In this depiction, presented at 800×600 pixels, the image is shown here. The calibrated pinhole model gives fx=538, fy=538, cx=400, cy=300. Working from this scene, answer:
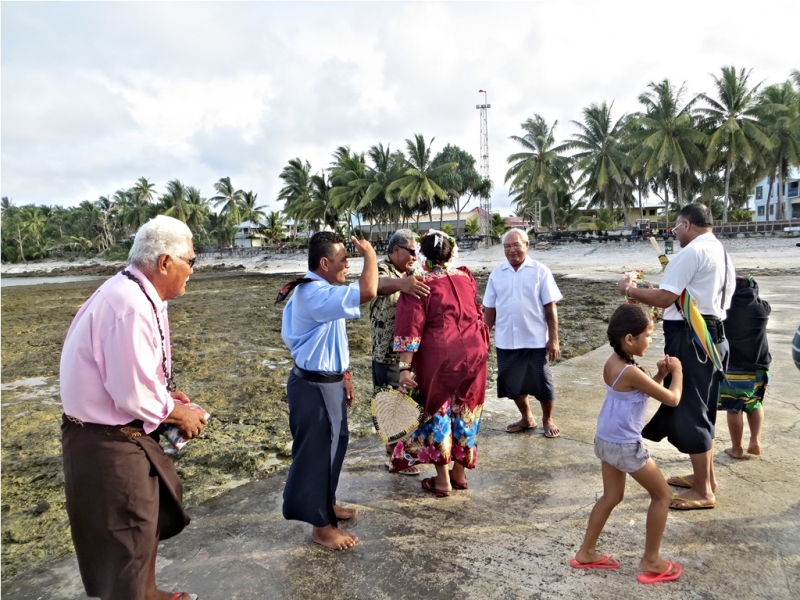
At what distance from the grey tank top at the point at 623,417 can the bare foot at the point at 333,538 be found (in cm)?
132

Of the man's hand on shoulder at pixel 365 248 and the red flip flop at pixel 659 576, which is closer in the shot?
the red flip flop at pixel 659 576

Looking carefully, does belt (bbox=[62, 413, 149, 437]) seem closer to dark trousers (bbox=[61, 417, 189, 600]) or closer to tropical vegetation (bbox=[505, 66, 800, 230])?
dark trousers (bbox=[61, 417, 189, 600])

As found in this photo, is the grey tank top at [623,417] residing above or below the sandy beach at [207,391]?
above

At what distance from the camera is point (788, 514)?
2.78m

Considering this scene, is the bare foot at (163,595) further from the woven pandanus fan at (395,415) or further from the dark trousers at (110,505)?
the woven pandanus fan at (395,415)

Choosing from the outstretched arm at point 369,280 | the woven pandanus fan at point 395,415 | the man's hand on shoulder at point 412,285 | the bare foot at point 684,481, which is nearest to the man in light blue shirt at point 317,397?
the outstretched arm at point 369,280

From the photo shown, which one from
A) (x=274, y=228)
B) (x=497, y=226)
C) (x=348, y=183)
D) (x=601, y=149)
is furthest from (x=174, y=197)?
(x=601, y=149)

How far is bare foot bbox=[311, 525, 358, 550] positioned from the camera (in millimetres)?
2648

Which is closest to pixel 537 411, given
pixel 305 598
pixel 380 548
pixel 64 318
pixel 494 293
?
pixel 494 293

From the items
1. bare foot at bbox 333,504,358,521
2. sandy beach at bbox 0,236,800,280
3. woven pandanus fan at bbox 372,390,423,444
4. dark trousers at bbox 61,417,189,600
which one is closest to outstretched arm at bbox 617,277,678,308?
woven pandanus fan at bbox 372,390,423,444

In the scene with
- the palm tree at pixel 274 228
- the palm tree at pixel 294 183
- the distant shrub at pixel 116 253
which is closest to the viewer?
the palm tree at pixel 294 183

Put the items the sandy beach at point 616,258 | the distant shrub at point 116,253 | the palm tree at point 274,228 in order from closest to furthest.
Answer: the sandy beach at point 616,258
the palm tree at point 274,228
the distant shrub at point 116,253

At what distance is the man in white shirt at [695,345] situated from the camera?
9.27 ft

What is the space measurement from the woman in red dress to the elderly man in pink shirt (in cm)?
136
